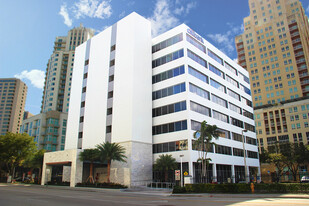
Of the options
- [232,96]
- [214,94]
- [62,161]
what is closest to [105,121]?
[62,161]

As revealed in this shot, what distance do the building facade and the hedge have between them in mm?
76442

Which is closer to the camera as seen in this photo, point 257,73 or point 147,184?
point 147,184

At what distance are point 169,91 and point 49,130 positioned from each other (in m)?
64.9

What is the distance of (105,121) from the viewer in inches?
1922

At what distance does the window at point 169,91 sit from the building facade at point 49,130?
5986 cm

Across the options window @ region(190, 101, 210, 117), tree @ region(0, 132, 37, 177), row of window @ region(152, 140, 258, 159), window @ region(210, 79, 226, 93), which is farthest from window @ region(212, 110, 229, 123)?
tree @ region(0, 132, 37, 177)

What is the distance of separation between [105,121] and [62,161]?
1075 centimetres

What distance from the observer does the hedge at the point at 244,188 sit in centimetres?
2538

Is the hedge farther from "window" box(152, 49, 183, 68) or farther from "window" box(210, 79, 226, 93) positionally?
"window" box(210, 79, 226, 93)

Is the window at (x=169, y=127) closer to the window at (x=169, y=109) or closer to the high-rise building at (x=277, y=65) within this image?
the window at (x=169, y=109)

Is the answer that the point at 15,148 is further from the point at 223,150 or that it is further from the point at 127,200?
the point at 127,200

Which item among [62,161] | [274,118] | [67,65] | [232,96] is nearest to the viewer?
[62,161]

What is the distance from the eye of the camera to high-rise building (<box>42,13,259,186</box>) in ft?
144

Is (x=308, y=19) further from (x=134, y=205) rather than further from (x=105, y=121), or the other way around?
(x=134, y=205)
